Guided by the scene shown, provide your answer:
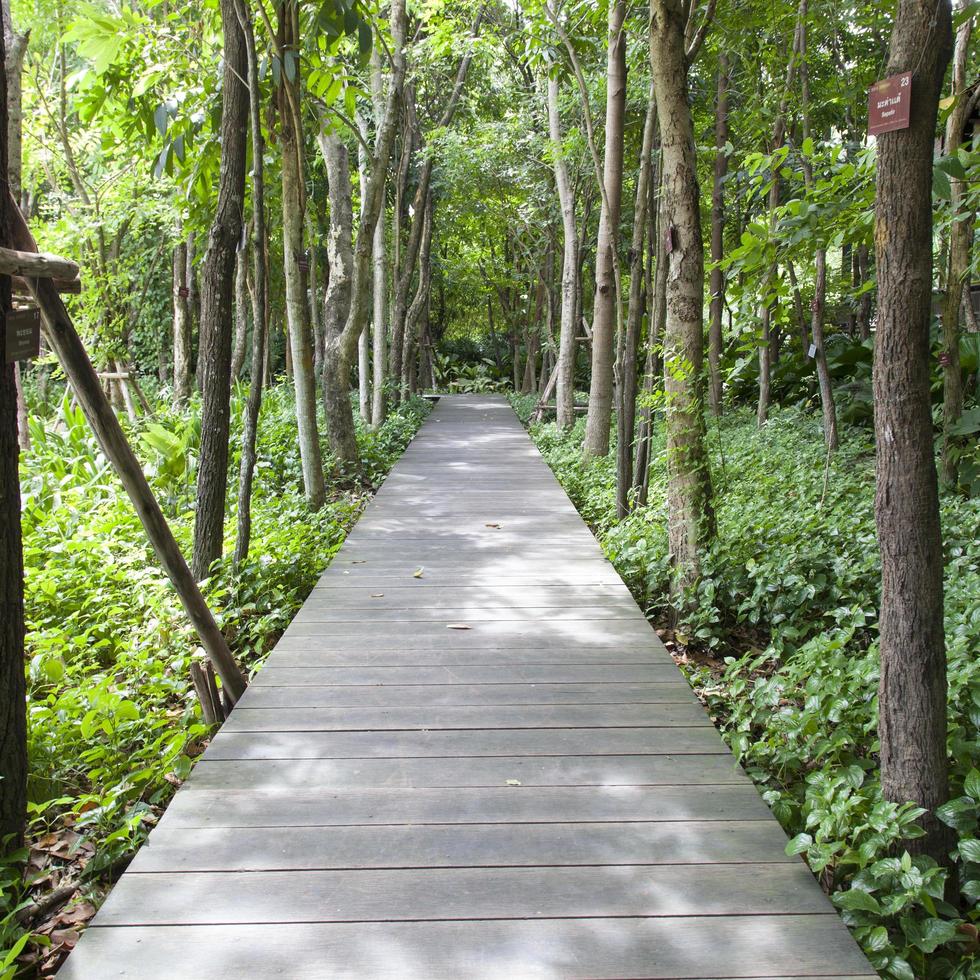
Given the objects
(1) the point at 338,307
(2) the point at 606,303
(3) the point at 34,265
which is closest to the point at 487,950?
(3) the point at 34,265

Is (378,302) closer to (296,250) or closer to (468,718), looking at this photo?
(296,250)

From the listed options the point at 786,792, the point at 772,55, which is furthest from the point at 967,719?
the point at 772,55

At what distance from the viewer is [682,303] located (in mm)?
5039

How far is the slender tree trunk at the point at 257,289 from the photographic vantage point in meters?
4.76

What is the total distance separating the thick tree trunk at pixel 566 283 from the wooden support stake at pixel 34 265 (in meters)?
9.67

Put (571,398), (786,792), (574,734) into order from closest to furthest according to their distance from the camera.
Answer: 1. (786,792)
2. (574,734)
3. (571,398)

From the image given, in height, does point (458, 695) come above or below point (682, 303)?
below

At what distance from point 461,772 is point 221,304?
3.42 metres

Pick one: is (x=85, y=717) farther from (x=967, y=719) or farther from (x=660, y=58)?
(x=660, y=58)

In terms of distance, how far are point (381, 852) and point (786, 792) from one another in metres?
1.41

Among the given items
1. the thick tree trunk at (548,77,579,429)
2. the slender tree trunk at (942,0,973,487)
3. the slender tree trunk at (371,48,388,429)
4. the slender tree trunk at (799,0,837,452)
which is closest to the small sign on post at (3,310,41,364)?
the slender tree trunk at (942,0,973,487)

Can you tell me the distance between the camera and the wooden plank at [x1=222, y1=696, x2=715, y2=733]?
133 inches

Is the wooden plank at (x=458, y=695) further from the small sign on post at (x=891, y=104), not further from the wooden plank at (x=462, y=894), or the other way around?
the small sign on post at (x=891, y=104)

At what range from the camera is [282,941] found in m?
2.19
